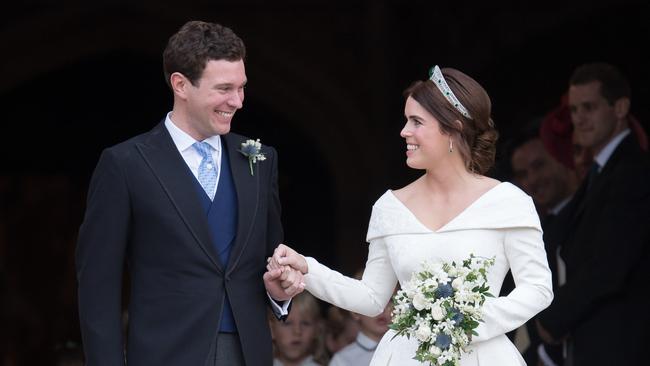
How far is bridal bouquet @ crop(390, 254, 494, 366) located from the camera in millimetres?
4320

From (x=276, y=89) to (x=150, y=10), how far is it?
3.77 feet

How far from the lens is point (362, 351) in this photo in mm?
6875

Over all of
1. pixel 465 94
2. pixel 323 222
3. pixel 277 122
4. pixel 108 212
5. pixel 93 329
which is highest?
pixel 465 94

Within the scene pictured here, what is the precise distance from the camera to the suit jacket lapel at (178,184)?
14.8ft

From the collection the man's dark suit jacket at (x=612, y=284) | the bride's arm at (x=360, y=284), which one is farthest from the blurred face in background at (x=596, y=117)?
Answer: the bride's arm at (x=360, y=284)

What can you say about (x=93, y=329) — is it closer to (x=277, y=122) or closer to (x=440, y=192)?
(x=440, y=192)

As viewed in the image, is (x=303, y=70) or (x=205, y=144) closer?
(x=205, y=144)

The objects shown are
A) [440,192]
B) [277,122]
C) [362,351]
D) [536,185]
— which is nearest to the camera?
[440,192]

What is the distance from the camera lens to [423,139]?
4.69 metres

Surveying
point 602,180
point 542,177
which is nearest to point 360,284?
point 602,180

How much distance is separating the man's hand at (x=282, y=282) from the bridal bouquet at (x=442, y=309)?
392mm

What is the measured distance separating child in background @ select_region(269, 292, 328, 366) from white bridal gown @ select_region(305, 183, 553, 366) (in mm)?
2268

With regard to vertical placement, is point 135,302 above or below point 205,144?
below

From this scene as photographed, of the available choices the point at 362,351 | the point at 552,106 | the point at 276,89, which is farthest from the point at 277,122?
the point at 362,351
